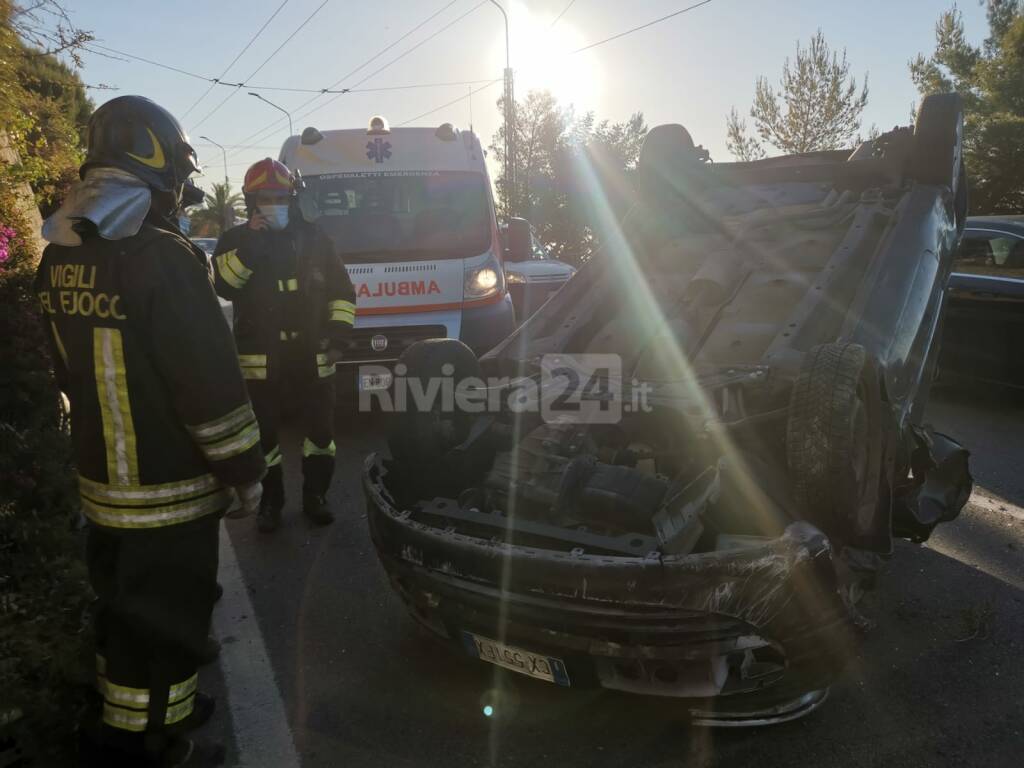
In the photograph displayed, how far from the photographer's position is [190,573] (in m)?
2.31

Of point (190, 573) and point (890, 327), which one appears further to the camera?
point (890, 327)

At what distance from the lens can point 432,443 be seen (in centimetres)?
308

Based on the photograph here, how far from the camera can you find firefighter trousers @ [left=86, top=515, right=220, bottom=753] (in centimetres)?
223

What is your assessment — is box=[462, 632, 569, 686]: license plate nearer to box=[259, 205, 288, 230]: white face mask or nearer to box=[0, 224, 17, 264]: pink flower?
box=[259, 205, 288, 230]: white face mask

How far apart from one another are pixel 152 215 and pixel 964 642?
338 centimetres

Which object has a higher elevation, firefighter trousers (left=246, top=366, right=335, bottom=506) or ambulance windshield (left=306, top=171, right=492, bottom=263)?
ambulance windshield (left=306, top=171, right=492, bottom=263)

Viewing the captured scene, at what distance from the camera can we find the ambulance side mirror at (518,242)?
23.0 ft

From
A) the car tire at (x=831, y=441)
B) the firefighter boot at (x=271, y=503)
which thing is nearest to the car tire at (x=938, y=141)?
the car tire at (x=831, y=441)

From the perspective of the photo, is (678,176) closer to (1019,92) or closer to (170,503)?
(170,503)

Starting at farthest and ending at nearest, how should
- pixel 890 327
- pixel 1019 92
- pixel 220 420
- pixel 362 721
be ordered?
pixel 1019 92, pixel 890 327, pixel 362 721, pixel 220 420

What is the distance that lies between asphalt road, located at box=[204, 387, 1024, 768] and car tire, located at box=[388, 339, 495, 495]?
2.09 feet

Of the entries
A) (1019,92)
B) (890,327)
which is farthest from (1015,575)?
(1019,92)

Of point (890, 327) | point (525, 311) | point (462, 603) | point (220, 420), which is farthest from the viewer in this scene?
point (525, 311)

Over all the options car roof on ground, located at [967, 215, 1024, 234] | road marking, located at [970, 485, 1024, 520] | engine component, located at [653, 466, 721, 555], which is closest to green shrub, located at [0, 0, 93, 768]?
engine component, located at [653, 466, 721, 555]
